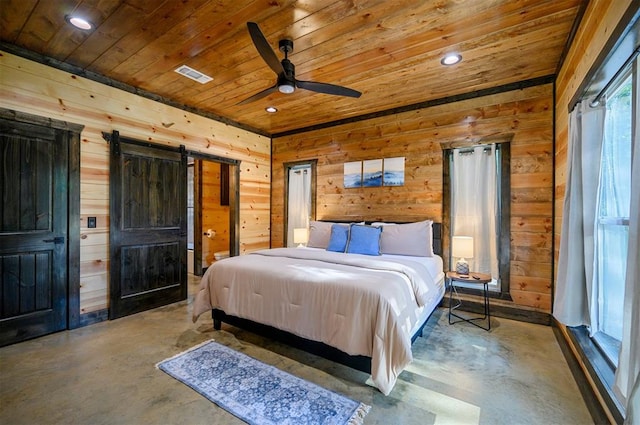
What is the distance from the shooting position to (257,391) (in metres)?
1.97

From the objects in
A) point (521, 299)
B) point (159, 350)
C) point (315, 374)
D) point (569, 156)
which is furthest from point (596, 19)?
point (159, 350)

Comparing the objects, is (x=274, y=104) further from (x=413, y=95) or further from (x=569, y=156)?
(x=569, y=156)

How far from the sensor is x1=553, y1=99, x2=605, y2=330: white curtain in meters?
2.02

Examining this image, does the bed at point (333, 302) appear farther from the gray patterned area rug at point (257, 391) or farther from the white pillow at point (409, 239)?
the gray patterned area rug at point (257, 391)

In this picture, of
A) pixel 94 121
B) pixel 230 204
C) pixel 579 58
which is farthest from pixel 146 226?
pixel 579 58

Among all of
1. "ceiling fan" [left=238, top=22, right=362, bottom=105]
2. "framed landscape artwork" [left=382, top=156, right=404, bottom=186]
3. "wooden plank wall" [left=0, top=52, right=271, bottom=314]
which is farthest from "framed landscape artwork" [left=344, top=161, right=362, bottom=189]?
"wooden plank wall" [left=0, top=52, right=271, bottom=314]

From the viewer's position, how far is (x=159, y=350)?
8.32 feet

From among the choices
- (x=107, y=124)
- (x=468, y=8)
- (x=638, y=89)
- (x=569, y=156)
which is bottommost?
(x=569, y=156)

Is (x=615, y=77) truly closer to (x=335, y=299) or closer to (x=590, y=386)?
(x=590, y=386)

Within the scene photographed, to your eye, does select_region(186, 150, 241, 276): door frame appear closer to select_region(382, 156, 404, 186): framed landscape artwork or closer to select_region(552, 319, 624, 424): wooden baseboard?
select_region(382, 156, 404, 186): framed landscape artwork

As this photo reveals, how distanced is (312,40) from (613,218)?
8.82 feet

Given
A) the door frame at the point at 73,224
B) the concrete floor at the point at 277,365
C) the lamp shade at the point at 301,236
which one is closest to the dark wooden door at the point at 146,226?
the door frame at the point at 73,224

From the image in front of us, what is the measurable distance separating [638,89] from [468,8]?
1.27 meters

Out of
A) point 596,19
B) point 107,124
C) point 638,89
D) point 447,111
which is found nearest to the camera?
point 638,89
